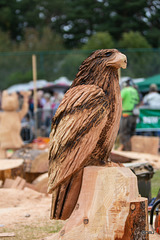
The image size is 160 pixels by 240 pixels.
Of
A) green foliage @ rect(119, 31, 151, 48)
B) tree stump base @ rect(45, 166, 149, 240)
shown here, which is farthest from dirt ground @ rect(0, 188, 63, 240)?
green foliage @ rect(119, 31, 151, 48)

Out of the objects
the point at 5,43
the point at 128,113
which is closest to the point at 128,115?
the point at 128,113

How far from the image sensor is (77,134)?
350 centimetres

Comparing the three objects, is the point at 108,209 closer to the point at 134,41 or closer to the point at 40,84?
the point at 40,84

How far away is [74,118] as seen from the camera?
3521mm

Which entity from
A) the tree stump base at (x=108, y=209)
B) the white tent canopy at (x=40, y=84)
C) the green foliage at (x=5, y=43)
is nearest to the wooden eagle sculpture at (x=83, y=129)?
the tree stump base at (x=108, y=209)

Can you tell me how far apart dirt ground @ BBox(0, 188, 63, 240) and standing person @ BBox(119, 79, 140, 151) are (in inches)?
181

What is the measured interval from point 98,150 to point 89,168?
0.57 ft

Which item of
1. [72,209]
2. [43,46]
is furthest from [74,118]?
[43,46]

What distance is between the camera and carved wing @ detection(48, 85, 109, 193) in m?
3.50

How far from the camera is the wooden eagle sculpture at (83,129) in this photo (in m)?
3.50

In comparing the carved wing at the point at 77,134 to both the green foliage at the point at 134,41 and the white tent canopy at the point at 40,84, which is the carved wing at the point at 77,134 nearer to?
the white tent canopy at the point at 40,84

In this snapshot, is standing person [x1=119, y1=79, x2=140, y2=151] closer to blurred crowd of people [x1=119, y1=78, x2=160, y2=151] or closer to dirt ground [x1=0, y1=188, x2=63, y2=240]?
blurred crowd of people [x1=119, y1=78, x2=160, y2=151]

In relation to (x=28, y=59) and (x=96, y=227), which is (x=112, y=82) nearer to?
(x=96, y=227)

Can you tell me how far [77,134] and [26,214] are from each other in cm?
234
